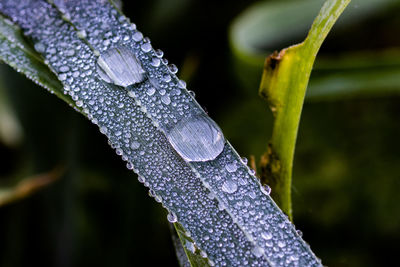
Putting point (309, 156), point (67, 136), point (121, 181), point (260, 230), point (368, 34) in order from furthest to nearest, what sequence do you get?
point (368, 34) < point (309, 156) < point (121, 181) < point (67, 136) < point (260, 230)

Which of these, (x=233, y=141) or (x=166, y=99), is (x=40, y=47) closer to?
(x=166, y=99)

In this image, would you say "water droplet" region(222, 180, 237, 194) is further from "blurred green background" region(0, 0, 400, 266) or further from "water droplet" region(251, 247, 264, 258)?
"blurred green background" region(0, 0, 400, 266)

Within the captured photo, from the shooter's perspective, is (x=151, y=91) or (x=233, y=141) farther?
(x=233, y=141)

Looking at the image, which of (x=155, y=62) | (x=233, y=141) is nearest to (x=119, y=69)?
(x=155, y=62)

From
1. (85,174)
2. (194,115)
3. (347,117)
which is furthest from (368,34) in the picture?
(194,115)

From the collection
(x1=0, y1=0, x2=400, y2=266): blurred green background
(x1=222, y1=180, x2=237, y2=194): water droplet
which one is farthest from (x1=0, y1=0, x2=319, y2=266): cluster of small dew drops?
(x1=0, y1=0, x2=400, y2=266): blurred green background

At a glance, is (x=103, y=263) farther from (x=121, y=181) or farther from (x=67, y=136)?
(x=67, y=136)
